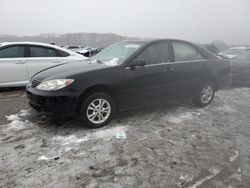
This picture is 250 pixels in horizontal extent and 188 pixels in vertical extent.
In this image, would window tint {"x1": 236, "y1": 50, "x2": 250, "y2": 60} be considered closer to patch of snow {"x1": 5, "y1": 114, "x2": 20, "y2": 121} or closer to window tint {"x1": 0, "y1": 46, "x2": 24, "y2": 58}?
window tint {"x1": 0, "y1": 46, "x2": 24, "y2": 58}

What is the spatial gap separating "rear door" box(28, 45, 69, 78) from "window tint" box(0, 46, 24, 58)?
0.27 m

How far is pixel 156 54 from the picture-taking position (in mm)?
5582

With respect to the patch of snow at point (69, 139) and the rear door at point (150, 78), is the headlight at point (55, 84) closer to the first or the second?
the patch of snow at point (69, 139)

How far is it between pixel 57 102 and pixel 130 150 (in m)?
1.47

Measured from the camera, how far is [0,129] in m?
4.75

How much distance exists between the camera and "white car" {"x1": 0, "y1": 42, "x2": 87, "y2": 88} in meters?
7.42

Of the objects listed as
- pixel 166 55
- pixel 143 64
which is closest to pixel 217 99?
pixel 166 55

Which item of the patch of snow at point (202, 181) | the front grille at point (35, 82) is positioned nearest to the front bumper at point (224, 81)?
the patch of snow at point (202, 181)

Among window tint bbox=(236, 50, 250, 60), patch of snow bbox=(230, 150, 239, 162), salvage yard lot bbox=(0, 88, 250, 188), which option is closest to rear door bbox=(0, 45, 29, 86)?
salvage yard lot bbox=(0, 88, 250, 188)

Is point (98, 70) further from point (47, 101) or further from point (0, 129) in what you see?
point (0, 129)

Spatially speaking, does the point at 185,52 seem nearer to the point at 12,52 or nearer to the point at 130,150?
the point at 130,150

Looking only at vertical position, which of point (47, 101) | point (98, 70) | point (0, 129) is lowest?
point (0, 129)

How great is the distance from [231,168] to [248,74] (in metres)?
6.84

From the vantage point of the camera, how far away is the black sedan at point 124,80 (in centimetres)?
456
